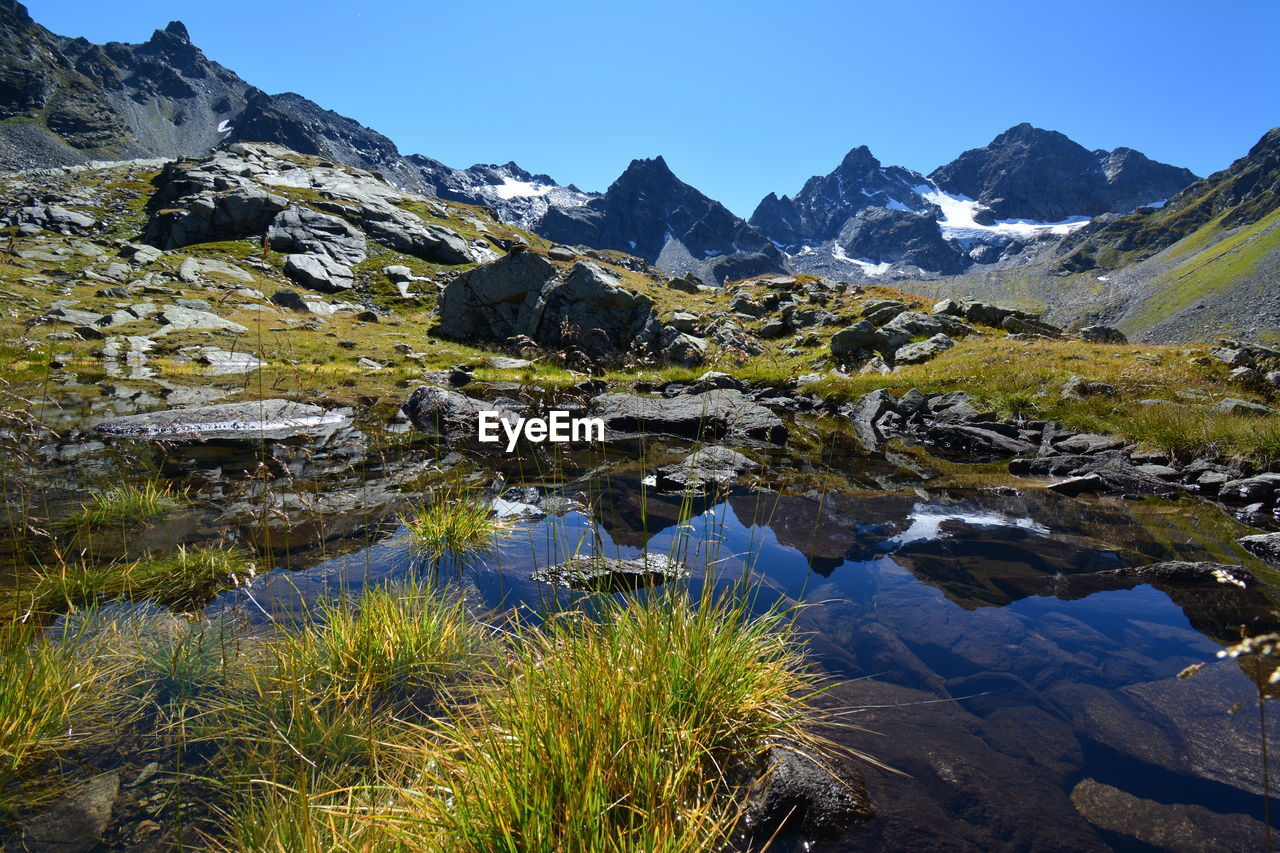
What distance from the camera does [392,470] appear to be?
11.6m

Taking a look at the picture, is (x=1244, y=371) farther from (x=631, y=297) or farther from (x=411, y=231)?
(x=411, y=231)

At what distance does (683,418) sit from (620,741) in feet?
48.1

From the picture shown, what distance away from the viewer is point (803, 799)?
315cm

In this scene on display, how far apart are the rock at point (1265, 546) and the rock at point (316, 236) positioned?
64966 mm

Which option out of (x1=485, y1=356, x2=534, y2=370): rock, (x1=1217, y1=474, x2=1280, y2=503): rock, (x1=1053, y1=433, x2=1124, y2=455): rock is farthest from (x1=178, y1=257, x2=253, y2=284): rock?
(x1=1217, y1=474, x2=1280, y2=503): rock

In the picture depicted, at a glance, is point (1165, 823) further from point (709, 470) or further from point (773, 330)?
point (773, 330)

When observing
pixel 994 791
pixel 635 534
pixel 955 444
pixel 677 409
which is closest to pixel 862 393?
pixel 955 444

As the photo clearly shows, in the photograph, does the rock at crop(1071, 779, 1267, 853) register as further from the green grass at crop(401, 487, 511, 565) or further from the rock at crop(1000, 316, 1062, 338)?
the rock at crop(1000, 316, 1062, 338)

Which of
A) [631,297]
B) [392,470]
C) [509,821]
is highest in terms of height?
[631,297]

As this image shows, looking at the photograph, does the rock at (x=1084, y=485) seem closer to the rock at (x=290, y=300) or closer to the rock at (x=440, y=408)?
the rock at (x=440, y=408)

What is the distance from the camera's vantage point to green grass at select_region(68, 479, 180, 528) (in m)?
7.27

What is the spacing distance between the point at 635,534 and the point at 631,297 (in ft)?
90.8

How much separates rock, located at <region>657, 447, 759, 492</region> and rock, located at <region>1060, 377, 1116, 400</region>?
10.1 m

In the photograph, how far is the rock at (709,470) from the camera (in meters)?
10.7
